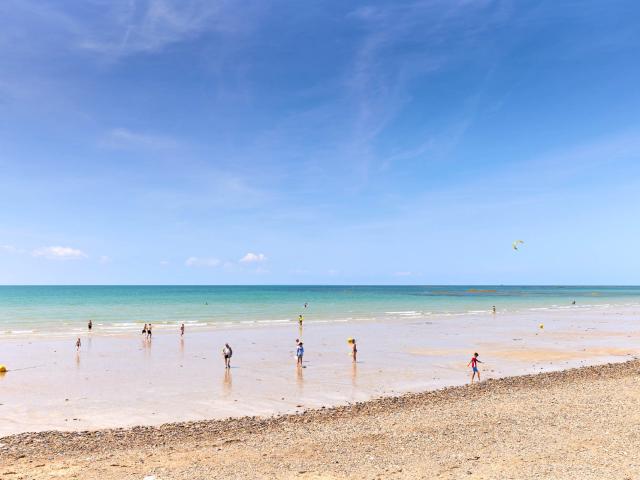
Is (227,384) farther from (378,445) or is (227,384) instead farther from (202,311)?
(202,311)

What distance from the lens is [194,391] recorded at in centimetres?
2078

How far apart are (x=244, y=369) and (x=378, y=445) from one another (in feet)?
49.2

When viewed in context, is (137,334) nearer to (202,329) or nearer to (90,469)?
(202,329)

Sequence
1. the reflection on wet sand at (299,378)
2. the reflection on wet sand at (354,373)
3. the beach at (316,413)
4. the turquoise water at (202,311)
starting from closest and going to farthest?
the beach at (316,413) < the reflection on wet sand at (299,378) < the reflection on wet sand at (354,373) < the turquoise water at (202,311)

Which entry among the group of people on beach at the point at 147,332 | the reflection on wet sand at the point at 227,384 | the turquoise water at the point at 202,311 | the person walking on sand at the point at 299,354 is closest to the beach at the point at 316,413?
the reflection on wet sand at the point at 227,384

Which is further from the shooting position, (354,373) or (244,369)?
(244,369)

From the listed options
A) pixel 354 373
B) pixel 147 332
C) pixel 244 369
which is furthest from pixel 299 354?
pixel 147 332

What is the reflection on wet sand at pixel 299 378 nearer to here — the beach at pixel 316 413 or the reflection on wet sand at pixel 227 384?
the beach at pixel 316 413

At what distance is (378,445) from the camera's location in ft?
40.6

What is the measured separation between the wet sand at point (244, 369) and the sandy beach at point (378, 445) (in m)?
2.71

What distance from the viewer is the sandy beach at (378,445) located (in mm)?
10648

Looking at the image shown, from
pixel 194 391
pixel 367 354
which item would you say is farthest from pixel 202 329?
pixel 194 391

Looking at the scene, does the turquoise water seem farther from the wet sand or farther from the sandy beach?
the sandy beach

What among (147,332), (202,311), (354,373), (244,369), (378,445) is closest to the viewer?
(378,445)
